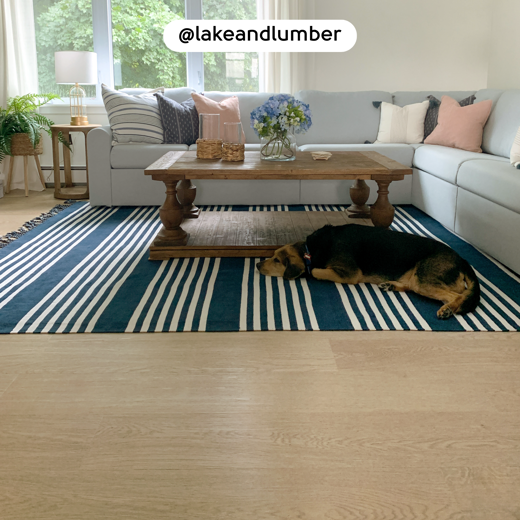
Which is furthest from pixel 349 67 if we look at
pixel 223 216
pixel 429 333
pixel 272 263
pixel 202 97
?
pixel 429 333

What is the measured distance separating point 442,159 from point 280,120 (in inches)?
49.7

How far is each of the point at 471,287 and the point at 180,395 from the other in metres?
1.23

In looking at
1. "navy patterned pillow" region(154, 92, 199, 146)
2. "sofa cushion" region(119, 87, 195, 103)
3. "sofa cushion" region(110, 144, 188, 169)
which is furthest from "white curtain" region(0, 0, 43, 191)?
"navy patterned pillow" region(154, 92, 199, 146)

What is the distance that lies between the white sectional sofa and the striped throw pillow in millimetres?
92

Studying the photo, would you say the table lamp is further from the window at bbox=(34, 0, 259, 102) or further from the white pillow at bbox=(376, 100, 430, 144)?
the white pillow at bbox=(376, 100, 430, 144)

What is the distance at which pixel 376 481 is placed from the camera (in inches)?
48.4

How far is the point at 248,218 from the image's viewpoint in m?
3.50

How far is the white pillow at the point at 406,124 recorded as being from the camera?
4465 mm

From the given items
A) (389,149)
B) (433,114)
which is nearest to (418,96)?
(433,114)

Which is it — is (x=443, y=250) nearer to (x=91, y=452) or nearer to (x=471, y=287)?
(x=471, y=287)

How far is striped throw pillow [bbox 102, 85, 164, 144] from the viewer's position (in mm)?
4172

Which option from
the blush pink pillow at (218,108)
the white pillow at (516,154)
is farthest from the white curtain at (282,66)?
the white pillow at (516,154)

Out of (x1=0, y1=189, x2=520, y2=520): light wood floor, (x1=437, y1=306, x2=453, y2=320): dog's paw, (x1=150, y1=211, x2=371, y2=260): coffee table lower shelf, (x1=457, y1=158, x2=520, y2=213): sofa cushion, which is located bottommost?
(x1=0, y1=189, x2=520, y2=520): light wood floor

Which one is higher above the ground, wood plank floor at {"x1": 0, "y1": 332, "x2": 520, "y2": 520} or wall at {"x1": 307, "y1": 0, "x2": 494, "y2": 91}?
wall at {"x1": 307, "y1": 0, "x2": 494, "y2": 91}
